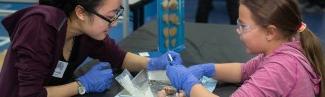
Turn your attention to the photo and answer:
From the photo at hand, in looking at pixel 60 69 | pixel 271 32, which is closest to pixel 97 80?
pixel 60 69

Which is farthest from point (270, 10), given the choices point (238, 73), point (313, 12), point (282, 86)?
point (313, 12)

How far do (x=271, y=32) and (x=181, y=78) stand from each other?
315mm

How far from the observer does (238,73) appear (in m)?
1.55

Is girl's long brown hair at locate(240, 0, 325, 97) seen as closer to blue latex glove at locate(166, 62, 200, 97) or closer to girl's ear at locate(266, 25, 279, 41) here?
girl's ear at locate(266, 25, 279, 41)

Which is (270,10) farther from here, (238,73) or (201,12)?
(201,12)

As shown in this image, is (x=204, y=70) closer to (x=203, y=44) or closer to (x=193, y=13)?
(x=203, y=44)

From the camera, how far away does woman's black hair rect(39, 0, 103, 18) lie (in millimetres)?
1340

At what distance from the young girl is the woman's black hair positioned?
0.38m

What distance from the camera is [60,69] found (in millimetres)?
1442

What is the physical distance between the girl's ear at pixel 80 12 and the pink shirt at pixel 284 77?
0.54m

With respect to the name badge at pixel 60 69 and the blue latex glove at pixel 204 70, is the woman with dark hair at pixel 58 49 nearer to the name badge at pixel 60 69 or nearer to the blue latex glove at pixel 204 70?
the name badge at pixel 60 69

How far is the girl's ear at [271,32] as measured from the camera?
3.90 feet

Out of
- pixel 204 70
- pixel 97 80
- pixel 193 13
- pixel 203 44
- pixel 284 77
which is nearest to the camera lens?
pixel 284 77

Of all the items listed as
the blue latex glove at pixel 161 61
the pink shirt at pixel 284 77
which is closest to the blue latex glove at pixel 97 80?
the blue latex glove at pixel 161 61
